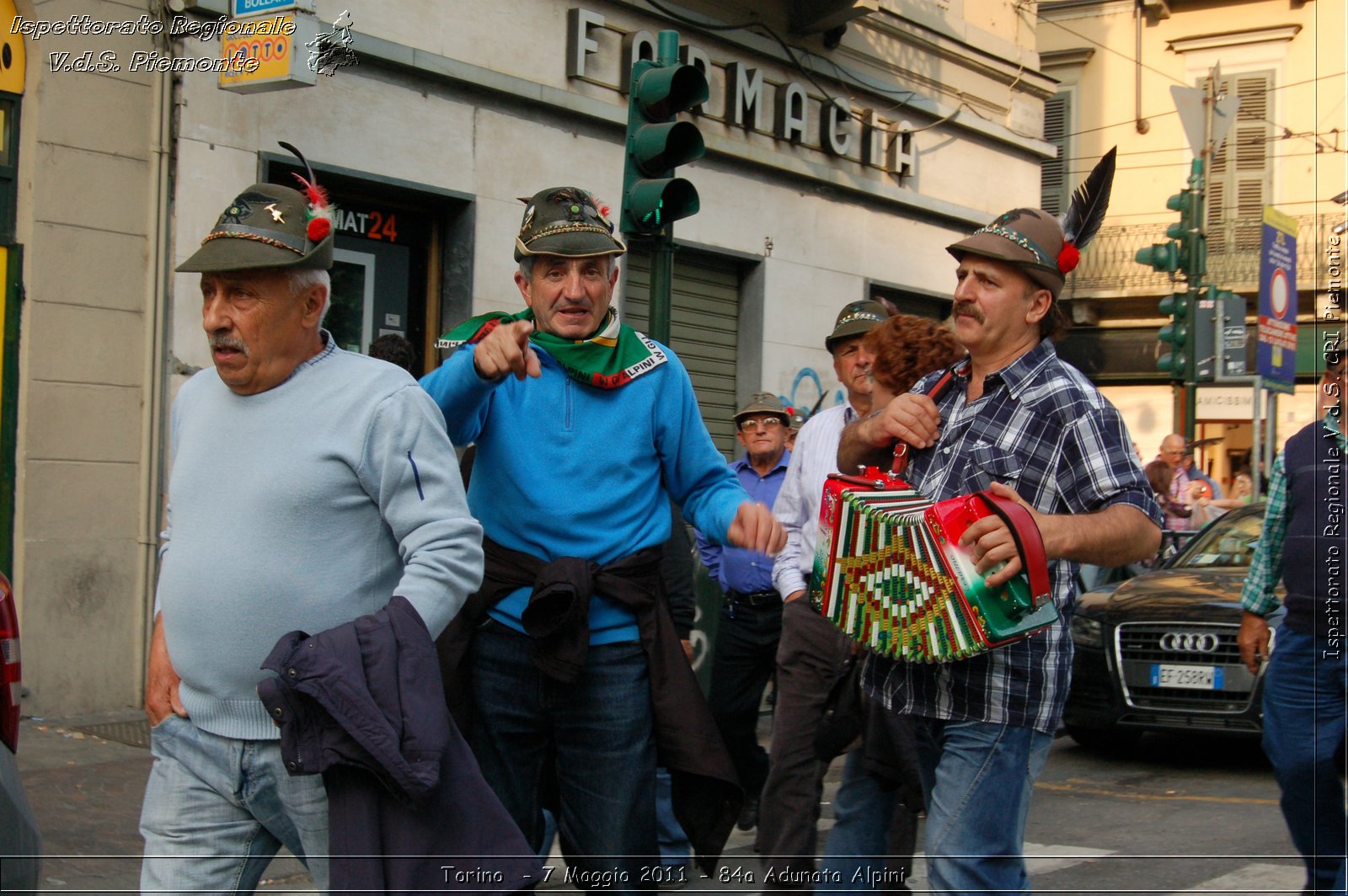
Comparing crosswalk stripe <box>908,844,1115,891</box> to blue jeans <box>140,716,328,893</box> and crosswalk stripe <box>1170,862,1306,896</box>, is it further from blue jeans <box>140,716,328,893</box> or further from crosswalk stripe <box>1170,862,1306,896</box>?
blue jeans <box>140,716,328,893</box>

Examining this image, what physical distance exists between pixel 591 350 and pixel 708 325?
1000 centimetres

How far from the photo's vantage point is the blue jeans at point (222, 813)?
2.84 meters

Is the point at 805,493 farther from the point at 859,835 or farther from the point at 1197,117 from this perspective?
the point at 1197,117

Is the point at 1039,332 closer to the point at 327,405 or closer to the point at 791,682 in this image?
the point at 327,405

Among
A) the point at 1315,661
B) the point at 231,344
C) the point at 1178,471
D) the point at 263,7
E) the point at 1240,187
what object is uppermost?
the point at 1240,187

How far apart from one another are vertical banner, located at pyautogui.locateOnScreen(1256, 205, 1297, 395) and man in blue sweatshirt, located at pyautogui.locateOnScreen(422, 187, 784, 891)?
1065 centimetres

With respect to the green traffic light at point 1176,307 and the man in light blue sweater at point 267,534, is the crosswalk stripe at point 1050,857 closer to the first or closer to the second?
the man in light blue sweater at point 267,534

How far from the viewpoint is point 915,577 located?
3.22 m

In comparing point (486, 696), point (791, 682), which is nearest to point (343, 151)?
point (791, 682)

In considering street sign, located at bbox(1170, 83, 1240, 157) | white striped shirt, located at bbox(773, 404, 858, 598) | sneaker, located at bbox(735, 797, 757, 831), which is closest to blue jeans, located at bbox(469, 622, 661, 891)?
white striped shirt, located at bbox(773, 404, 858, 598)

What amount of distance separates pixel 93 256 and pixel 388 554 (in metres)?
6.55

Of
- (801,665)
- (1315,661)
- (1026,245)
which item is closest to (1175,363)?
(1315,661)

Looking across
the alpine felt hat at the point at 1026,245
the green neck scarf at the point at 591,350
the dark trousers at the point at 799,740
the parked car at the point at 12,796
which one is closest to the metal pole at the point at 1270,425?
the dark trousers at the point at 799,740

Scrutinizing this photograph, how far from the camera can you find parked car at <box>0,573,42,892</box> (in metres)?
3.21
